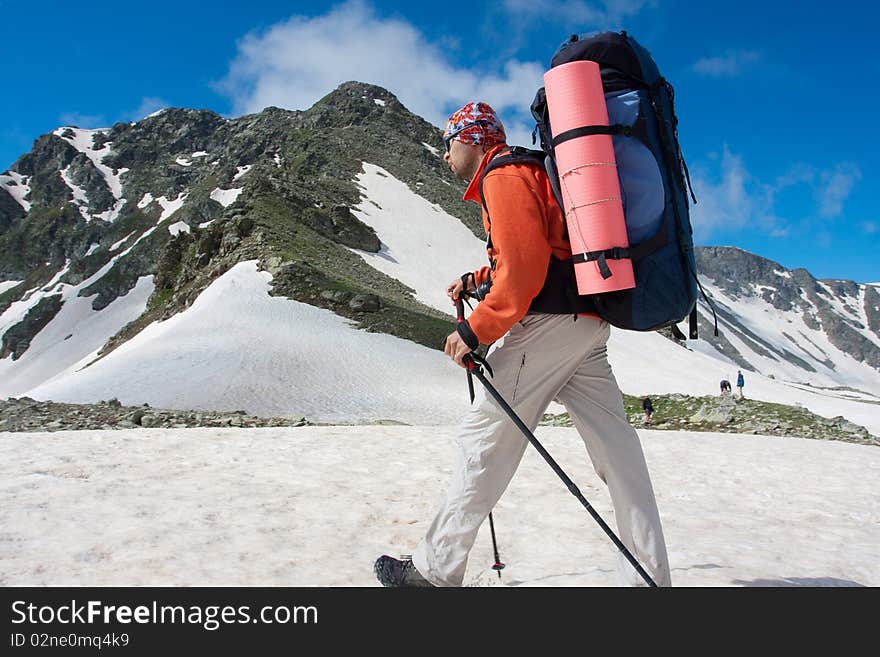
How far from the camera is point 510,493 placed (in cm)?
629

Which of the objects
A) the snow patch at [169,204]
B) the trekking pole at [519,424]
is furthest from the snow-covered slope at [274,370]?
the snow patch at [169,204]

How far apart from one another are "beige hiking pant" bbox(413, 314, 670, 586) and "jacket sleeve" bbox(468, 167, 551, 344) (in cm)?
32

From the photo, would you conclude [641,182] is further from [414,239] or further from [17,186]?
[17,186]

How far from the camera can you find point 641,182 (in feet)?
10.0

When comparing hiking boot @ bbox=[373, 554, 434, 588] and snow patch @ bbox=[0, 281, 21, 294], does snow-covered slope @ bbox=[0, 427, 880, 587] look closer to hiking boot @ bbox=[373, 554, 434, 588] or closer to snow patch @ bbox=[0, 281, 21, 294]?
hiking boot @ bbox=[373, 554, 434, 588]

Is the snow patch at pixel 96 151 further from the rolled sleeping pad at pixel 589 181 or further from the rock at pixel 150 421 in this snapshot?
the rolled sleeping pad at pixel 589 181

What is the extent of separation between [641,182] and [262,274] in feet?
97.7

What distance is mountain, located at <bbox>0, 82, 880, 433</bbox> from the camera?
20766mm

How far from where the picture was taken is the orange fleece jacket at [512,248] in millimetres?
2959

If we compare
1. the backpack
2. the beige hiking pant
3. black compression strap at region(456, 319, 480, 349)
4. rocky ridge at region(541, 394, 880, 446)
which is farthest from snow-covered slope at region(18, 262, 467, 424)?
the backpack

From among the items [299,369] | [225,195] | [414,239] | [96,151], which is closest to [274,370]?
[299,369]
